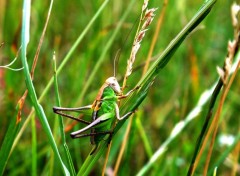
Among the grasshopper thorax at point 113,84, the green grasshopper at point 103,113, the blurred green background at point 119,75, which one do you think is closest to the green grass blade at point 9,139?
the green grasshopper at point 103,113

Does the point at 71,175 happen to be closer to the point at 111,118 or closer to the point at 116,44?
the point at 111,118

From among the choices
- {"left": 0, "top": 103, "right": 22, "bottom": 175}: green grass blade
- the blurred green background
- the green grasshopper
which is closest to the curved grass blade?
the green grasshopper

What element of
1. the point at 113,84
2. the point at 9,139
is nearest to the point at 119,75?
the point at 113,84

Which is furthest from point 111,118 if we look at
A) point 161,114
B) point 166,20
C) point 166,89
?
point 166,20

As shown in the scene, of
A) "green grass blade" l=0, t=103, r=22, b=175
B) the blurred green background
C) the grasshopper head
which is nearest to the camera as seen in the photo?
"green grass blade" l=0, t=103, r=22, b=175

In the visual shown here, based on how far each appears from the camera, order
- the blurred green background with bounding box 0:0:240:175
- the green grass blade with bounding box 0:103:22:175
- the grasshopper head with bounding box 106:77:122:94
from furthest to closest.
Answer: the blurred green background with bounding box 0:0:240:175
the grasshopper head with bounding box 106:77:122:94
the green grass blade with bounding box 0:103:22:175

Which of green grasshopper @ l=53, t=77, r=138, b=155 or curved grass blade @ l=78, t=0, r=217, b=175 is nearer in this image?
curved grass blade @ l=78, t=0, r=217, b=175

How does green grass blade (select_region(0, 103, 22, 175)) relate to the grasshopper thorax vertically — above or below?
below

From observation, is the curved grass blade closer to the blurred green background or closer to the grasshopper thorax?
the grasshopper thorax

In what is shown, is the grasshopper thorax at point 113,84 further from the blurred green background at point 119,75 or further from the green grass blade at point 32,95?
the blurred green background at point 119,75
